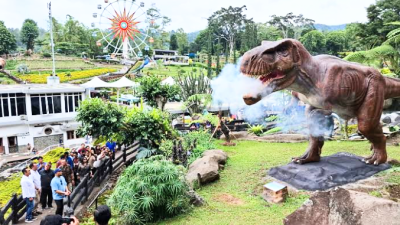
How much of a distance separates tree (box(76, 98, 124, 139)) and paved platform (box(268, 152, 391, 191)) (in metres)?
4.65

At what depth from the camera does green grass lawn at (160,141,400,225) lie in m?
5.21

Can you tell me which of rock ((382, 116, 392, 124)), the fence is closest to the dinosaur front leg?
the fence

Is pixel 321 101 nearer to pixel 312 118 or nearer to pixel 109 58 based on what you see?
pixel 312 118

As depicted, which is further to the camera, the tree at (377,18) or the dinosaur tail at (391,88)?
the tree at (377,18)

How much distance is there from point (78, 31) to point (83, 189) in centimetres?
5939

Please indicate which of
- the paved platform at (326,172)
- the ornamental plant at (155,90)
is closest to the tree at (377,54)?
the paved platform at (326,172)

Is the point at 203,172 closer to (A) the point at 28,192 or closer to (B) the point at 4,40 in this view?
(A) the point at 28,192

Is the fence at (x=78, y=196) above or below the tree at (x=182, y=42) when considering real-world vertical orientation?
below

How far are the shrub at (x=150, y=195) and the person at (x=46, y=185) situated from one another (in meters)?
2.10

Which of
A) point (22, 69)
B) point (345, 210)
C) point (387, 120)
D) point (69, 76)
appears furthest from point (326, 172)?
point (22, 69)

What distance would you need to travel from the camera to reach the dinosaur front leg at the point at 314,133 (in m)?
6.56

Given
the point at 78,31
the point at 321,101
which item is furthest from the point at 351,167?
the point at 78,31

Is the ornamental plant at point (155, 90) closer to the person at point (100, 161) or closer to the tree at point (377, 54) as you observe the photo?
the person at point (100, 161)

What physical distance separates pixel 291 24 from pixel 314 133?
57.1m
